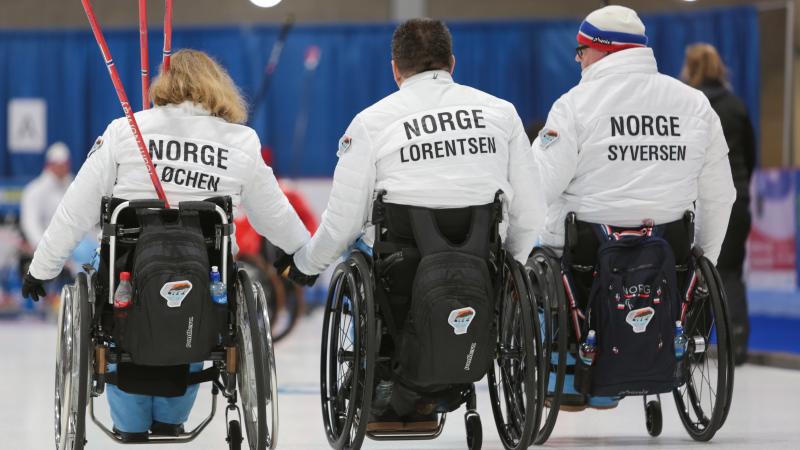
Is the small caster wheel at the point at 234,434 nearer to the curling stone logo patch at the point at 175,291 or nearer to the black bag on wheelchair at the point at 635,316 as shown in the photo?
the curling stone logo patch at the point at 175,291

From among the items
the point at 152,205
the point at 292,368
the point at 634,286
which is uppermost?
the point at 152,205

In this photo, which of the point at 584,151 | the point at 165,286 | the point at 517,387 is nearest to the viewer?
the point at 165,286

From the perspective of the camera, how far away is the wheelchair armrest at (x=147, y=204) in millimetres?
3414

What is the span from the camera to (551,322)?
3805 mm

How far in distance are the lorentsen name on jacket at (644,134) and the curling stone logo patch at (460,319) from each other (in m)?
0.86

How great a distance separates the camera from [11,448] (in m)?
Result: 4.20

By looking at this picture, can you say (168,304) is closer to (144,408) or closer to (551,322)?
(144,408)

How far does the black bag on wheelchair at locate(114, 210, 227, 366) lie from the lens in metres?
3.34

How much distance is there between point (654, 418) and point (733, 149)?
91.6 inches

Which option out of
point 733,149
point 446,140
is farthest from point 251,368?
point 733,149

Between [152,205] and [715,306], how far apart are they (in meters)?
1.68

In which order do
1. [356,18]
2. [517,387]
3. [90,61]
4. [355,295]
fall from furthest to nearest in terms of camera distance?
[356,18]
[90,61]
[517,387]
[355,295]

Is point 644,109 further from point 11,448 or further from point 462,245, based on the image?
point 11,448

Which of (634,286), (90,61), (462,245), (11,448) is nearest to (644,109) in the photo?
(634,286)
